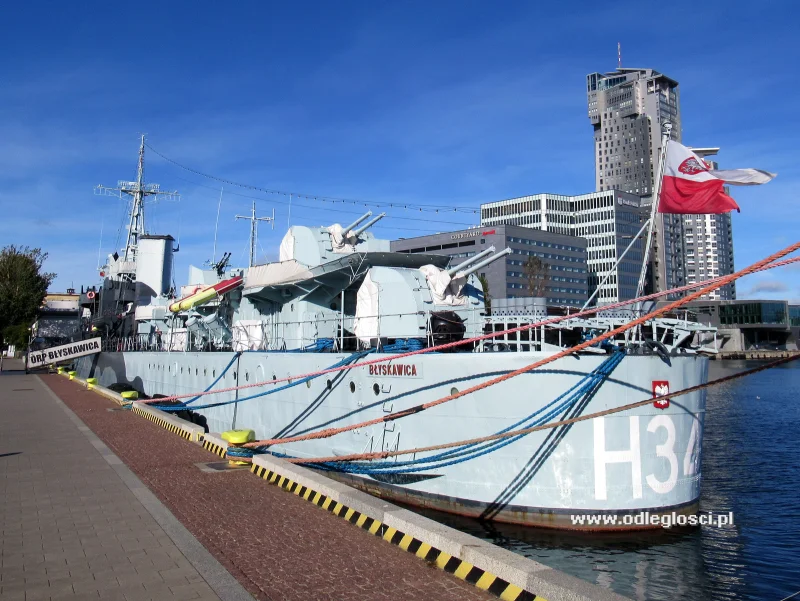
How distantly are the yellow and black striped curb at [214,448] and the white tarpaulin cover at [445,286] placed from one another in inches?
240

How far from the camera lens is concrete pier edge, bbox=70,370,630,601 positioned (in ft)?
18.3

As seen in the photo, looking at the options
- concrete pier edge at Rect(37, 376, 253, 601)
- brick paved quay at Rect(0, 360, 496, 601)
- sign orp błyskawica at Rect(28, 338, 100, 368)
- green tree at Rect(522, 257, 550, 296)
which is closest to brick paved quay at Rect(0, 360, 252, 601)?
concrete pier edge at Rect(37, 376, 253, 601)

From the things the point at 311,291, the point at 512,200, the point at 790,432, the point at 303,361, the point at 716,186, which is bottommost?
the point at 790,432

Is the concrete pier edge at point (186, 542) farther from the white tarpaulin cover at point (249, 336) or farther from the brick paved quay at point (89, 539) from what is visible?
the white tarpaulin cover at point (249, 336)

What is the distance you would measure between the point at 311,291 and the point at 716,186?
11.1m

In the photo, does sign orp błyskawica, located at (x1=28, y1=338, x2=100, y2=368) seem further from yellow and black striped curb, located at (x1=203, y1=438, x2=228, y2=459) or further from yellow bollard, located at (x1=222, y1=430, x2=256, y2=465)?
yellow bollard, located at (x1=222, y1=430, x2=256, y2=465)

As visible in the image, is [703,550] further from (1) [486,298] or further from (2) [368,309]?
(1) [486,298]

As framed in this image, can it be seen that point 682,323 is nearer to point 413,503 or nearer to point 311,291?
point 413,503

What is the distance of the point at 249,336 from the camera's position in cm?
2083

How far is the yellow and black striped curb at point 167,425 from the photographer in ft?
52.7

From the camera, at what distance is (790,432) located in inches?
1025

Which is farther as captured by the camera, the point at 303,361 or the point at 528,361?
the point at 303,361

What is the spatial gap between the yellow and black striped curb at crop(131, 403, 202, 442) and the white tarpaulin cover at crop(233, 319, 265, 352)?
3274mm

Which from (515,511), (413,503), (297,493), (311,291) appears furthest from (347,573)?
(311,291)
